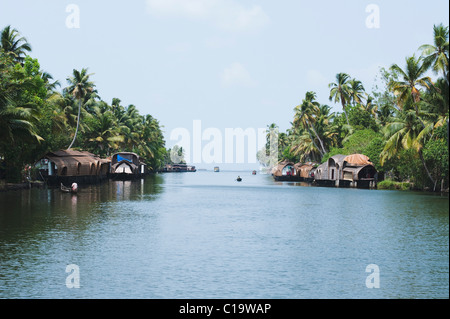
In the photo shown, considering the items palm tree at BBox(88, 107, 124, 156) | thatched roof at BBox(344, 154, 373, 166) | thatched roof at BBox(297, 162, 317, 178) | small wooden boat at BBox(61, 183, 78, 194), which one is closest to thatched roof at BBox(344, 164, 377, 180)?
thatched roof at BBox(344, 154, 373, 166)

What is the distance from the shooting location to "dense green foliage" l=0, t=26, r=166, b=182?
4425 centimetres

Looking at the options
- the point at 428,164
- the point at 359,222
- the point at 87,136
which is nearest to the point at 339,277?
the point at 359,222

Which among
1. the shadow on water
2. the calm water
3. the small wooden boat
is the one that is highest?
the small wooden boat

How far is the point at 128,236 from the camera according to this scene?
24531 mm

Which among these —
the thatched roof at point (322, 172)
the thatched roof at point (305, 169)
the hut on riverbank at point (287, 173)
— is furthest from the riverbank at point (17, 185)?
the hut on riverbank at point (287, 173)

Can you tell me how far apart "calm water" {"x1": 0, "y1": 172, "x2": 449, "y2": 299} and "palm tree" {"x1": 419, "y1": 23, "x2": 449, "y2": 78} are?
21.5 meters

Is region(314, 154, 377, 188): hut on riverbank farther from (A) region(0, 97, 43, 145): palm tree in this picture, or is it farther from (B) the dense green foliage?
(A) region(0, 97, 43, 145): palm tree

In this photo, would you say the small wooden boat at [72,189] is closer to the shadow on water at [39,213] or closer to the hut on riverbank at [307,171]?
the shadow on water at [39,213]

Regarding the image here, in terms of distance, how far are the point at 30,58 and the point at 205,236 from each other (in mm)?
43272

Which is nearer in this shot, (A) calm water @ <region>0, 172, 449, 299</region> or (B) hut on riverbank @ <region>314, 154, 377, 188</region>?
(A) calm water @ <region>0, 172, 449, 299</region>

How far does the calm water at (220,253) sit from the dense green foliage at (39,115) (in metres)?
11.0

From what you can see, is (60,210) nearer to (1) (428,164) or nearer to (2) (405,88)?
(2) (405,88)

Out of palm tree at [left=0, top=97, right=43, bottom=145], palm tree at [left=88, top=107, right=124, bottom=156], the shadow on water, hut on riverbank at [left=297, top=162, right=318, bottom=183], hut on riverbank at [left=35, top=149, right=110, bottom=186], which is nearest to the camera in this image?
the shadow on water

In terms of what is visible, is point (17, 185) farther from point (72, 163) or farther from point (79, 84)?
point (79, 84)
